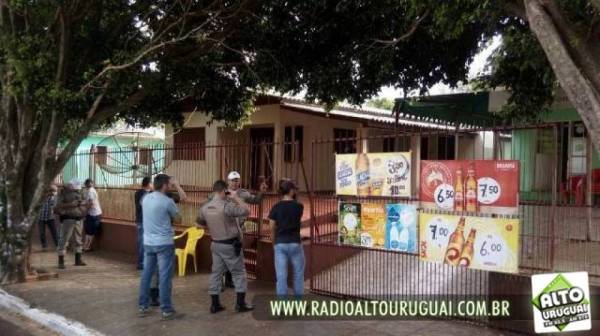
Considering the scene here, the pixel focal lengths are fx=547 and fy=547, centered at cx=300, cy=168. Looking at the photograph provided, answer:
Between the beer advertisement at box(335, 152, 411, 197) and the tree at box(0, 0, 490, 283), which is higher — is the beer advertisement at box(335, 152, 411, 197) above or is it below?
below

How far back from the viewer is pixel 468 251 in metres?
5.83

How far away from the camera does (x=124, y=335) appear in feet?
19.9

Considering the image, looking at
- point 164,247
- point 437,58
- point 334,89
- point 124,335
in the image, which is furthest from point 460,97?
point 124,335

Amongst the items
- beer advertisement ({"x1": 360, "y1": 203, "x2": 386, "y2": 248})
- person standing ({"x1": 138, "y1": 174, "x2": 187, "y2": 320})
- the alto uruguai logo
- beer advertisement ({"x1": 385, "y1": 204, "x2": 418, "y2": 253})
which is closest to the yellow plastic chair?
person standing ({"x1": 138, "y1": 174, "x2": 187, "y2": 320})

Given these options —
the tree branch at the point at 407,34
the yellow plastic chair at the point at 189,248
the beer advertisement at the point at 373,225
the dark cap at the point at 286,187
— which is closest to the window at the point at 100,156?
the yellow plastic chair at the point at 189,248

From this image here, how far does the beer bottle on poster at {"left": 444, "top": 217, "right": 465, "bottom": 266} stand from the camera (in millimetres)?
5891

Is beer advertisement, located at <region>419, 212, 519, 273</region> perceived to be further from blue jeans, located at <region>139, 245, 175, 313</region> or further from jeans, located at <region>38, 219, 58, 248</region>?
jeans, located at <region>38, 219, 58, 248</region>

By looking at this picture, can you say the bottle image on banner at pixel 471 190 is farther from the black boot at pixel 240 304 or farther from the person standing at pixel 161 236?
the person standing at pixel 161 236

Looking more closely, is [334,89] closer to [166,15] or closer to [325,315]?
[166,15]

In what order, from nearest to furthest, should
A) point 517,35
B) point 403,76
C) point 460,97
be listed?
1. point 517,35
2. point 403,76
3. point 460,97

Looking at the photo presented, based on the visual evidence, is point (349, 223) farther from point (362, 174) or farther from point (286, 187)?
point (286, 187)

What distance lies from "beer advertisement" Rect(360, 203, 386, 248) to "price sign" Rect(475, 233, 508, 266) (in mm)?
1293

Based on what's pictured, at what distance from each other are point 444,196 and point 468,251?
0.65 m

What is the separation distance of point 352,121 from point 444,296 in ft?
36.1
